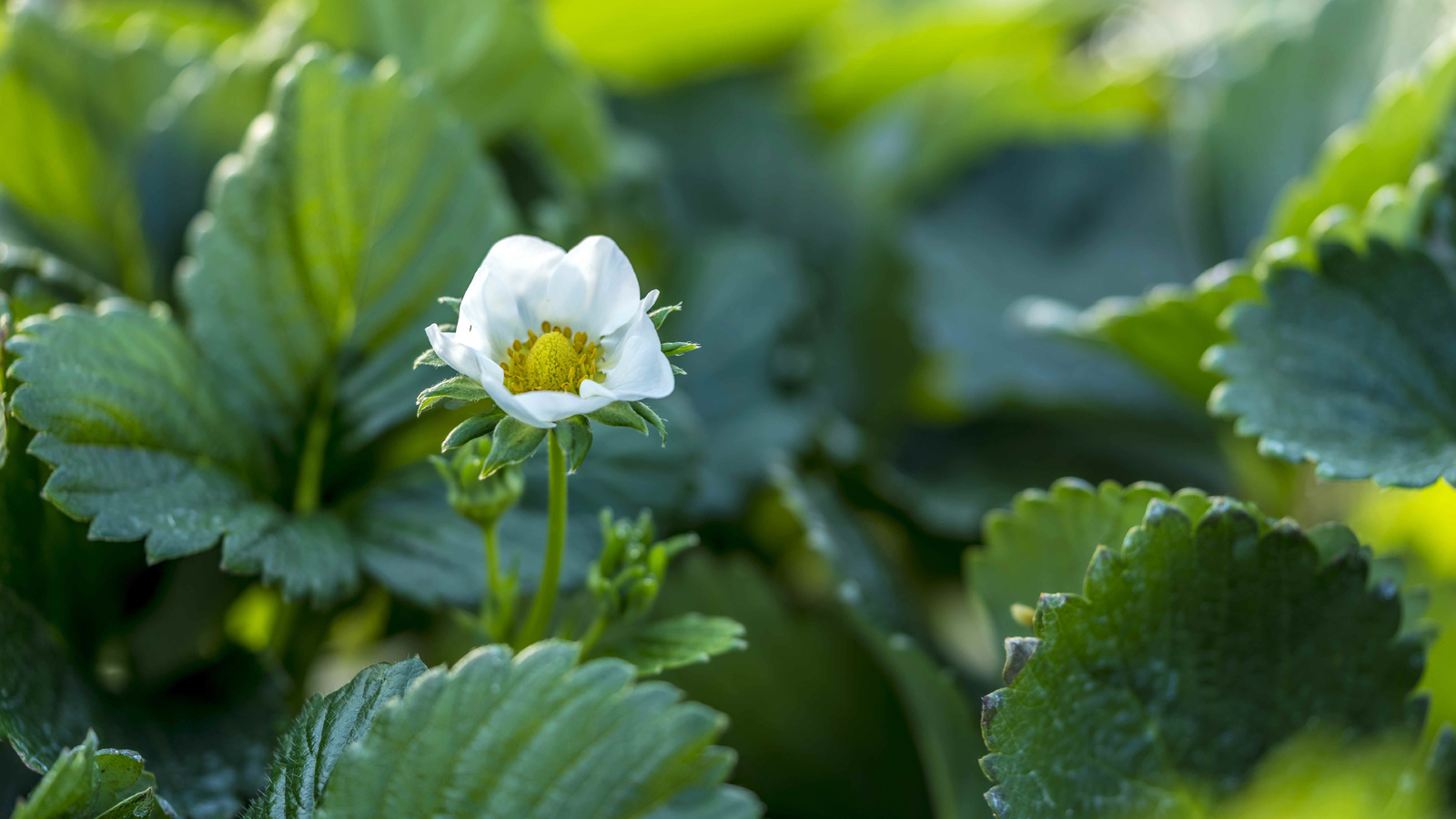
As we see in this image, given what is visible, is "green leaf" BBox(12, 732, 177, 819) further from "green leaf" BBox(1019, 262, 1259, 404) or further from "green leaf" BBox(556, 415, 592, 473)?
"green leaf" BBox(1019, 262, 1259, 404)

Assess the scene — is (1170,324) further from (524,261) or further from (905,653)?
(524,261)

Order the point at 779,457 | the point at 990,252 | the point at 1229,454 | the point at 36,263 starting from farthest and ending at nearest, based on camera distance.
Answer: the point at 990,252 < the point at 1229,454 < the point at 779,457 < the point at 36,263

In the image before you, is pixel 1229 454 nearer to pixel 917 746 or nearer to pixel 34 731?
pixel 917 746

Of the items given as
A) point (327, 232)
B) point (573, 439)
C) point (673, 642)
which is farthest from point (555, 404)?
point (327, 232)

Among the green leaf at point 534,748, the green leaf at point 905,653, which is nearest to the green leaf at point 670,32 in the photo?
the green leaf at point 905,653

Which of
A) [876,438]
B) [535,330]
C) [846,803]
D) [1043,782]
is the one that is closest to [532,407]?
[535,330]

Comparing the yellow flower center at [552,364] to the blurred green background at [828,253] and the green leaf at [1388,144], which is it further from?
the green leaf at [1388,144]
